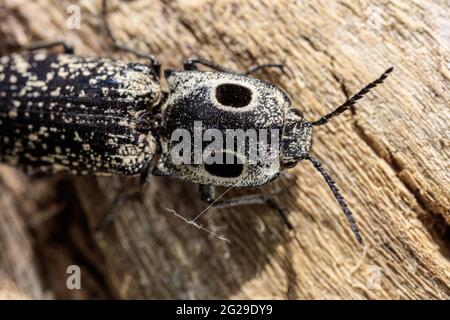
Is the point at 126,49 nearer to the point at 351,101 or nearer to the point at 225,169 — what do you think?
the point at 225,169

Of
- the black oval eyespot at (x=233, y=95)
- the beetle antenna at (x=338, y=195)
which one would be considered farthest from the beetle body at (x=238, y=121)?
the beetle antenna at (x=338, y=195)

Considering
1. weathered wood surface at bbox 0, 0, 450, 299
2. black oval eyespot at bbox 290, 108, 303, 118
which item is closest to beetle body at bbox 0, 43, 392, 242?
black oval eyespot at bbox 290, 108, 303, 118

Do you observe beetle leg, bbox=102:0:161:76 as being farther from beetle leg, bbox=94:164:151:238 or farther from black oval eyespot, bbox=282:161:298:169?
black oval eyespot, bbox=282:161:298:169

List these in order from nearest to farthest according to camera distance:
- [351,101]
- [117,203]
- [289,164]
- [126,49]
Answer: [351,101], [289,164], [126,49], [117,203]

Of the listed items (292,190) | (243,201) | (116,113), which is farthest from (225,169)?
(116,113)

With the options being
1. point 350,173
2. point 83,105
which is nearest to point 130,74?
point 83,105

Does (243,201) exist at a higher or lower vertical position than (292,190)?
lower

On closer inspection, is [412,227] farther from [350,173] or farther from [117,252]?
[117,252]
